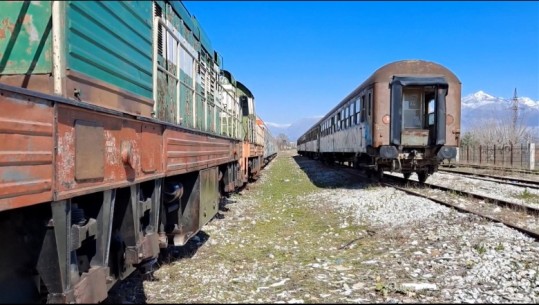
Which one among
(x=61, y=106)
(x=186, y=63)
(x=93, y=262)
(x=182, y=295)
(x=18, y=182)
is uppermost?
(x=186, y=63)

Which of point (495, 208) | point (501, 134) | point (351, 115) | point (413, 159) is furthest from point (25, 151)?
point (501, 134)

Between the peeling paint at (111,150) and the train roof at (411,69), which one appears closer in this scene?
the peeling paint at (111,150)

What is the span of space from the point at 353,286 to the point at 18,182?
141 inches

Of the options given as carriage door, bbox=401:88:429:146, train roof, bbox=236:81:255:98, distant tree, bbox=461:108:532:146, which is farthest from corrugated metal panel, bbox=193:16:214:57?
distant tree, bbox=461:108:532:146

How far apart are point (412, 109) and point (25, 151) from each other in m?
12.9

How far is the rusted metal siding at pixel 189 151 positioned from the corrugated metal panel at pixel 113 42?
0.62 m

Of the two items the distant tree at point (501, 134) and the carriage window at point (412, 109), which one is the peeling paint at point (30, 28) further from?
the distant tree at point (501, 134)

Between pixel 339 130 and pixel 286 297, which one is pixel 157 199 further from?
pixel 339 130

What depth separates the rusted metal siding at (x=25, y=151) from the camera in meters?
2.18

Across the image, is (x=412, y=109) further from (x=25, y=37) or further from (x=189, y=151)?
(x=25, y=37)

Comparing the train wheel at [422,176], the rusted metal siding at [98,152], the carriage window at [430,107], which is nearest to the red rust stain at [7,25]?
the rusted metal siding at [98,152]

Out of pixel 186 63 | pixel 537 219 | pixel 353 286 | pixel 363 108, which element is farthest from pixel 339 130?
pixel 353 286

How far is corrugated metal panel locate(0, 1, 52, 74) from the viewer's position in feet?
9.87

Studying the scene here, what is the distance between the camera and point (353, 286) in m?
4.72
